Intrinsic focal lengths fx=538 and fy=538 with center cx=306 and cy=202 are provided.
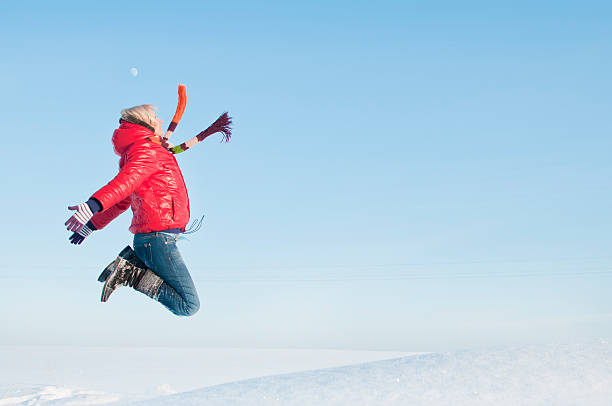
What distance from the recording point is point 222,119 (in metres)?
5.57

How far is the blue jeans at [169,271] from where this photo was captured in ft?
15.7

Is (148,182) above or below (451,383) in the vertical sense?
above

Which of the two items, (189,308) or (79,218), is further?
(189,308)

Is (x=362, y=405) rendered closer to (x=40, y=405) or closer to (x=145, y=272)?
(x=145, y=272)

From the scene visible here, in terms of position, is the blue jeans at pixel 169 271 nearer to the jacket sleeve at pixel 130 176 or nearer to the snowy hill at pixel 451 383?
the jacket sleeve at pixel 130 176

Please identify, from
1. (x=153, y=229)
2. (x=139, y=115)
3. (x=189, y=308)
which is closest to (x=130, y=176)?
(x=153, y=229)

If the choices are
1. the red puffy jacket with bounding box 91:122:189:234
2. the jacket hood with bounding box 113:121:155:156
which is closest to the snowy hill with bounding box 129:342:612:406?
the red puffy jacket with bounding box 91:122:189:234

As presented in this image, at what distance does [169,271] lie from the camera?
15.7 ft

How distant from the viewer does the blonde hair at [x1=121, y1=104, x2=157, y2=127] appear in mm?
5152

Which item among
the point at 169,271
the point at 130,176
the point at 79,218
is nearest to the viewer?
the point at 79,218

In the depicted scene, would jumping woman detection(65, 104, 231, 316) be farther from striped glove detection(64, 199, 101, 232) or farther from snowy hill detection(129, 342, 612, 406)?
snowy hill detection(129, 342, 612, 406)

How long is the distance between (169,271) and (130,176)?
90 cm

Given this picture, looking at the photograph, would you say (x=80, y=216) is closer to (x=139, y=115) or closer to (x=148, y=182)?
(x=148, y=182)

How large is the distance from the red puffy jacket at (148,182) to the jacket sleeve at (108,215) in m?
0.40
